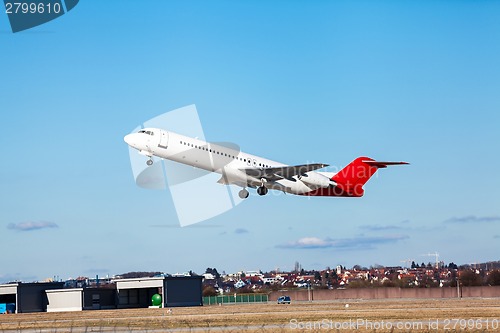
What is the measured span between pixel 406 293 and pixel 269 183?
152 ft

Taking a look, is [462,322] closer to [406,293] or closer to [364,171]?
[364,171]

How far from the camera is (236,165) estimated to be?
69250 mm

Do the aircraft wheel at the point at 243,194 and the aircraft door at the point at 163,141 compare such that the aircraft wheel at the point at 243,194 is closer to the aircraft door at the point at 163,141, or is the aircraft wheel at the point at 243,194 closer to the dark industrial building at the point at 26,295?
the aircraft door at the point at 163,141

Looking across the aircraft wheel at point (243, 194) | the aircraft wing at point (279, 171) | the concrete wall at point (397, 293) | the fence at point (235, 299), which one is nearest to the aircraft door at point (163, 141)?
the aircraft wing at point (279, 171)

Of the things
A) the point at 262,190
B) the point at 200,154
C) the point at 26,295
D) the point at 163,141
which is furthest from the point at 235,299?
the point at 163,141

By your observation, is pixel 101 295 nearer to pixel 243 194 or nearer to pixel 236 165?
pixel 243 194

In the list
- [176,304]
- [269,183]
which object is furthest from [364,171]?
[176,304]

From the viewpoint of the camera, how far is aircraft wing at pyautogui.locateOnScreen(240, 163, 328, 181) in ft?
226

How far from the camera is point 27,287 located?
112 m

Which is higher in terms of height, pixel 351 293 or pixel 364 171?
pixel 364 171

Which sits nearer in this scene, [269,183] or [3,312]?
[269,183]

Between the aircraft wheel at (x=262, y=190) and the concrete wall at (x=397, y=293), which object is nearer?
the aircraft wheel at (x=262, y=190)

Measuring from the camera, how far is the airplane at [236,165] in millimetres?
66750

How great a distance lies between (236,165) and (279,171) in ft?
12.6
